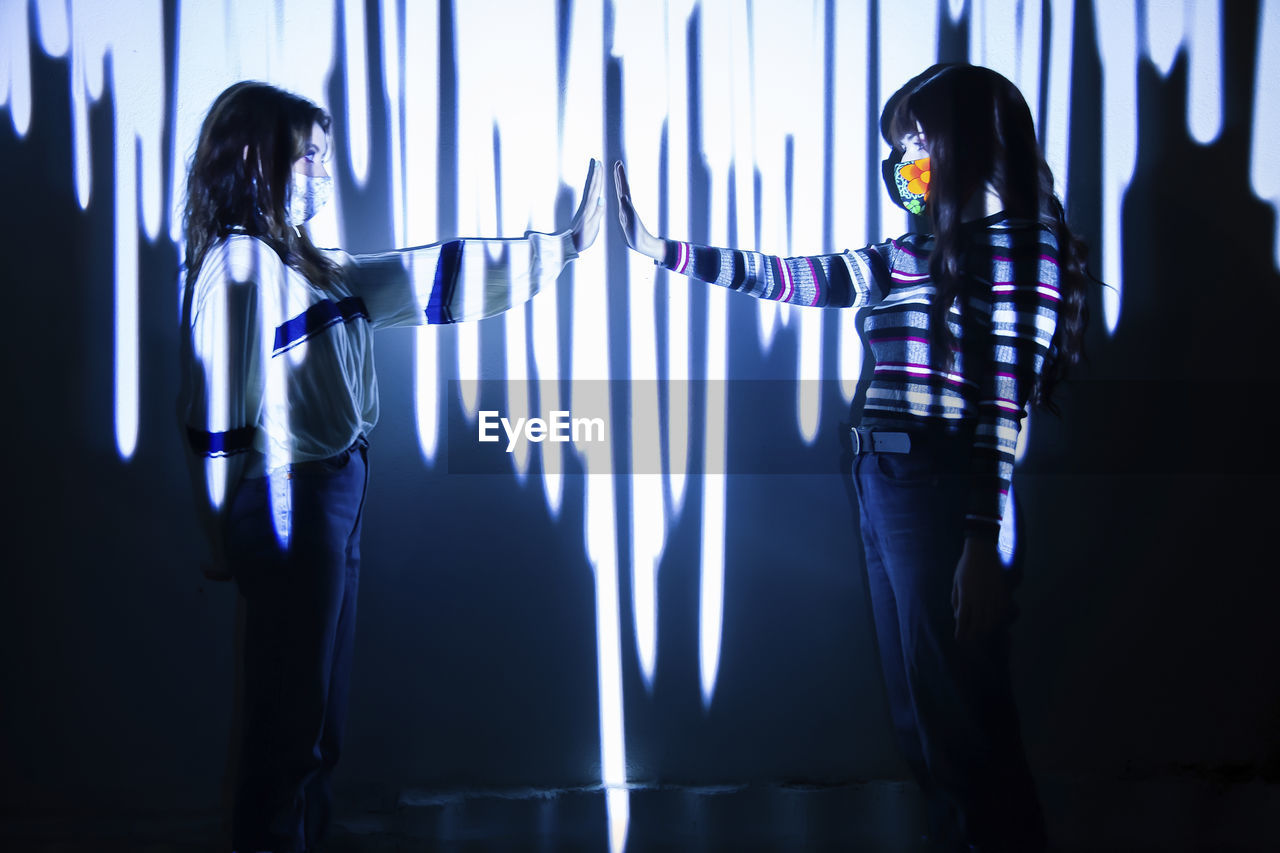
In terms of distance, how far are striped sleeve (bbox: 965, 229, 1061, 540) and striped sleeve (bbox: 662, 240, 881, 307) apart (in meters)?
0.28

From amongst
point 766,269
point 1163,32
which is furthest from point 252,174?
point 1163,32

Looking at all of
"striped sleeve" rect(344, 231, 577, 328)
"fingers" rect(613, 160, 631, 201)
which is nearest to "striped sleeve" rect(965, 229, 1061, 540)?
"fingers" rect(613, 160, 631, 201)

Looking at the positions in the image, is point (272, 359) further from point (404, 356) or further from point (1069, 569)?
point (1069, 569)

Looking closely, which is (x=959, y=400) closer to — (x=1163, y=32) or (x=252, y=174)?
(x=1163, y=32)

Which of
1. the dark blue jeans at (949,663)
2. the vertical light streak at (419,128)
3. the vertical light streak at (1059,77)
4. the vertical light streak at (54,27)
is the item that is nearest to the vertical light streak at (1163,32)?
the vertical light streak at (1059,77)

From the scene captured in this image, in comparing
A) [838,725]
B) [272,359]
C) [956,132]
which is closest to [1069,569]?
[838,725]

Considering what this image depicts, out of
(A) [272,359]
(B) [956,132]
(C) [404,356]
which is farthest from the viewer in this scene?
(C) [404,356]

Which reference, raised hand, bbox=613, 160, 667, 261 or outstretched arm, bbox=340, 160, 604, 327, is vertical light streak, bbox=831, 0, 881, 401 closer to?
raised hand, bbox=613, 160, 667, 261

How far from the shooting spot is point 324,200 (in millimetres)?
1609

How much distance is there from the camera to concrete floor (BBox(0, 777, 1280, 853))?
5.45ft

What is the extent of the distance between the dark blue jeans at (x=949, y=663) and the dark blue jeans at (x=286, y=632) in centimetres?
109

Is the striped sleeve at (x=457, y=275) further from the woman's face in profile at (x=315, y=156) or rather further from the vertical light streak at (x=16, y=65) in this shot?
the vertical light streak at (x=16, y=65)

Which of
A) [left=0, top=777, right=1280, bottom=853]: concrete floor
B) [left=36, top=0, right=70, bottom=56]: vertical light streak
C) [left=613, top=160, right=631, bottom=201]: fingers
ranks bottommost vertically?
[left=0, top=777, right=1280, bottom=853]: concrete floor

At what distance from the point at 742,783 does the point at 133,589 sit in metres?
1.42
